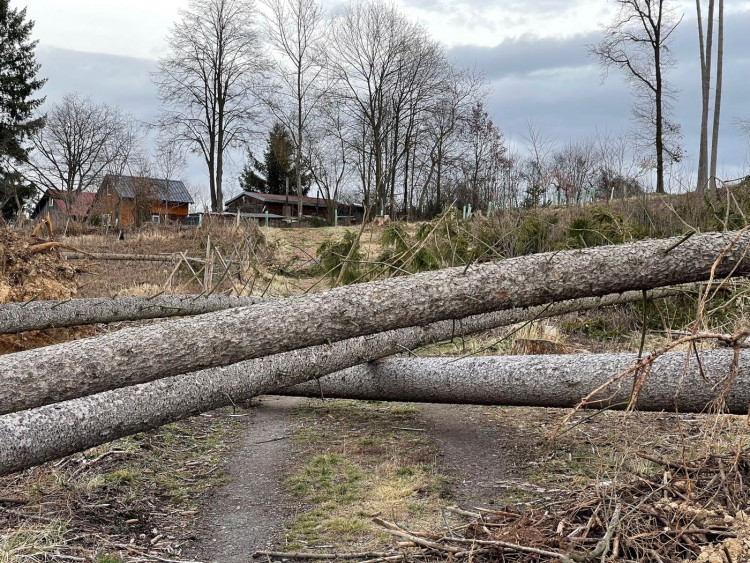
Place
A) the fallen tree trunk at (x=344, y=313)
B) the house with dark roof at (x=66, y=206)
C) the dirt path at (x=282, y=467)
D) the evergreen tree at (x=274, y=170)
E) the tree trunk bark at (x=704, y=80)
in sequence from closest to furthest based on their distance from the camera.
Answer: the fallen tree trunk at (x=344, y=313) → the dirt path at (x=282, y=467) → the tree trunk bark at (x=704, y=80) → the house with dark roof at (x=66, y=206) → the evergreen tree at (x=274, y=170)

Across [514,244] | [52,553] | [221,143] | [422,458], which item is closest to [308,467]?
[422,458]

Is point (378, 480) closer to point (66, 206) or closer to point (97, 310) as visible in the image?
point (97, 310)

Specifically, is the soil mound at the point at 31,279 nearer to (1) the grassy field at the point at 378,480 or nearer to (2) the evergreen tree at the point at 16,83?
(1) the grassy field at the point at 378,480

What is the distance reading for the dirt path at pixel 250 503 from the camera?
3551 mm

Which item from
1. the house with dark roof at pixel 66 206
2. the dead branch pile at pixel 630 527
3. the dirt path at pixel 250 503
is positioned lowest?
the dirt path at pixel 250 503

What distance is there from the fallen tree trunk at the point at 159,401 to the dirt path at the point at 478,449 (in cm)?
76

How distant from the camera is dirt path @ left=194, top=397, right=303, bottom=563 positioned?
3551 mm

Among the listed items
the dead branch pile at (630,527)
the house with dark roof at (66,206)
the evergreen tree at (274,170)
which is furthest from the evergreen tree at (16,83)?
the dead branch pile at (630,527)

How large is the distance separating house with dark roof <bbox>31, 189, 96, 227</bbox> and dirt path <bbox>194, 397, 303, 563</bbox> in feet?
62.5

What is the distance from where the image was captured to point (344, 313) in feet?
11.4

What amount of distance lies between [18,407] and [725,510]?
10.1 ft

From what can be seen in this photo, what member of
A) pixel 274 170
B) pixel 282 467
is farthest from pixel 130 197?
pixel 282 467

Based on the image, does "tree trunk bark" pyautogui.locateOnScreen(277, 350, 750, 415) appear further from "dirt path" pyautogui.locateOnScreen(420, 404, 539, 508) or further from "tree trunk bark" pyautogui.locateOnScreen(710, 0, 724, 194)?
"tree trunk bark" pyautogui.locateOnScreen(710, 0, 724, 194)

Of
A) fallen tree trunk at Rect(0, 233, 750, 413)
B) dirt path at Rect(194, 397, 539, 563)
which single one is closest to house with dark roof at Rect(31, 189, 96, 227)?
dirt path at Rect(194, 397, 539, 563)
